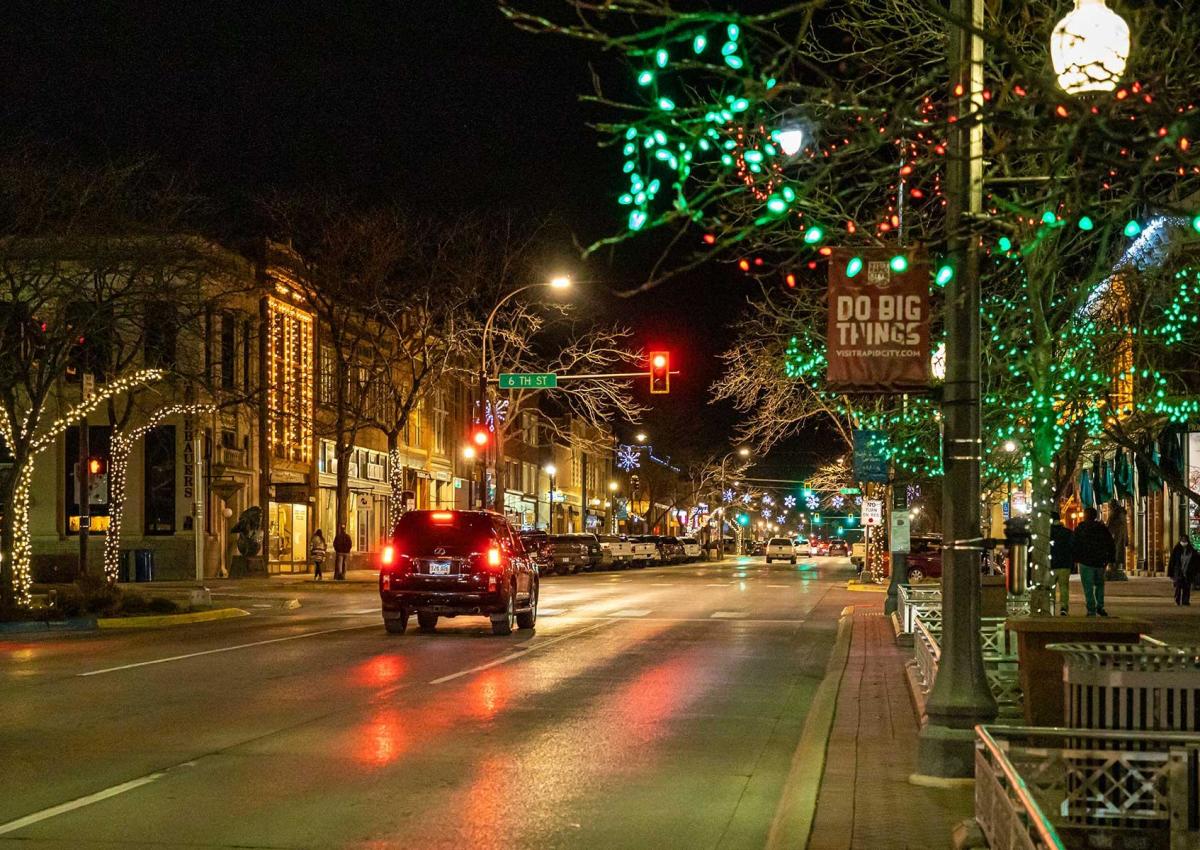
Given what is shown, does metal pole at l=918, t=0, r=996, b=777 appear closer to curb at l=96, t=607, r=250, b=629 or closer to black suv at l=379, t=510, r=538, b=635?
black suv at l=379, t=510, r=538, b=635

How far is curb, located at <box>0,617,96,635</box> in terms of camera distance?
74.2 ft

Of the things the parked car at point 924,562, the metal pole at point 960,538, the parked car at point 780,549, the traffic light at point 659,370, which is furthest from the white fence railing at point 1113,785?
the parked car at point 780,549

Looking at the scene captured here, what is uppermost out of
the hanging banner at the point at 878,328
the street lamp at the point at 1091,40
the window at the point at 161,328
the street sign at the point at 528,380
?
the window at the point at 161,328

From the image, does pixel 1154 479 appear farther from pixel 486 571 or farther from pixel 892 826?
pixel 892 826

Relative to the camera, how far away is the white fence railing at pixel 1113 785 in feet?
22.2

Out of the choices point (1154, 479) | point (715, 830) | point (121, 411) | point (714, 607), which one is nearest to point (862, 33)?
point (715, 830)

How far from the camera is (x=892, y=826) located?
7762 millimetres

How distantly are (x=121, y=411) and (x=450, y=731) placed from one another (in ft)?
113

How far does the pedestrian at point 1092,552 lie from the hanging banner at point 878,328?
1488 centimetres

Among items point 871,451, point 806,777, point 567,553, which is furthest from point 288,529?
point 806,777

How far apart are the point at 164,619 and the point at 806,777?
738 inches

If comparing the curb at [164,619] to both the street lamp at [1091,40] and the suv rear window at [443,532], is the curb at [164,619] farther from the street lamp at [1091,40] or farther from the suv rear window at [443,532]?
the street lamp at [1091,40]

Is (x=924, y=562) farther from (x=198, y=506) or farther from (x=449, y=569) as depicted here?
(x=449, y=569)

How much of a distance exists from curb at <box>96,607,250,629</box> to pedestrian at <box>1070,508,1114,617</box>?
1584 centimetres
